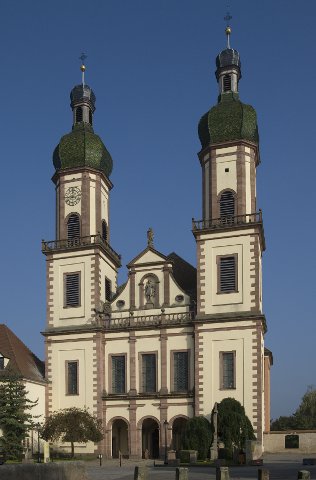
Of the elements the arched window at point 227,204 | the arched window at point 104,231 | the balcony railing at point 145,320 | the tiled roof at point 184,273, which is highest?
the arched window at point 227,204

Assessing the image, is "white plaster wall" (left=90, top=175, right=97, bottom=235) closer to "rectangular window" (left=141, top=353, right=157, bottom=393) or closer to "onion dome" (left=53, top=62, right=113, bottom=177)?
"onion dome" (left=53, top=62, right=113, bottom=177)

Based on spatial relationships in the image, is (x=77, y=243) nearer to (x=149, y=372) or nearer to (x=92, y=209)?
(x=92, y=209)

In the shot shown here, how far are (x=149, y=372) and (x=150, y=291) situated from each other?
17.3ft

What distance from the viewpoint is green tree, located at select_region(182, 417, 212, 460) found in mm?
45344

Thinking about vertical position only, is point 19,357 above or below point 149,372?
above

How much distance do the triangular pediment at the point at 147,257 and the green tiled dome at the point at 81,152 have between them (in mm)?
7209

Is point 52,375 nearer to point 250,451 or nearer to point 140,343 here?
point 140,343

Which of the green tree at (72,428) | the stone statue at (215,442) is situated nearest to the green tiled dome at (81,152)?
the green tree at (72,428)

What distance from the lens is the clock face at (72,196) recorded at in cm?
5575

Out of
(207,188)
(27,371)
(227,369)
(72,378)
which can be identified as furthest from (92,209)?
(227,369)

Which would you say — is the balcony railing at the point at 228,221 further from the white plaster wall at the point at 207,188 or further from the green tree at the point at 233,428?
the green tree at the point at 233,428

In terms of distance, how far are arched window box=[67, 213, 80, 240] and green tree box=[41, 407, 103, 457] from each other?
12074 mm

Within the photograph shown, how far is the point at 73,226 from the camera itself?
55.5 m

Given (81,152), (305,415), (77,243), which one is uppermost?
(81,152)
